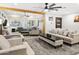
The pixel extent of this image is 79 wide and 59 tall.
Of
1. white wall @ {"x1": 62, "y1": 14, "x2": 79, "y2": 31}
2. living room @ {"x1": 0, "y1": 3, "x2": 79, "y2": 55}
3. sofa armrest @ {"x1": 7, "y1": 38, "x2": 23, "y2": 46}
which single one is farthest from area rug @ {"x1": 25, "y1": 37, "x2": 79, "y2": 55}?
white wall @ {"x1": 62, "y1": 14, "x2": 79, "y2": 31}

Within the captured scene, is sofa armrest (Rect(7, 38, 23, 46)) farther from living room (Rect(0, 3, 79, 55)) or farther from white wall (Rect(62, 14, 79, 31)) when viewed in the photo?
white wall (Rect(62, 14, 79, 31))

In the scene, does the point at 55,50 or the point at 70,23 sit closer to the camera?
the point at 55,50

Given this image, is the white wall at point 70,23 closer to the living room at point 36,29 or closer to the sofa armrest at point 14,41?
the living room at point 36,29

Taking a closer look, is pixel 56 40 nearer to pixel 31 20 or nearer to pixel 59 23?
pixel 31 20

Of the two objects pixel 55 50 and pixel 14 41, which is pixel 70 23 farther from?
pixel 14 41

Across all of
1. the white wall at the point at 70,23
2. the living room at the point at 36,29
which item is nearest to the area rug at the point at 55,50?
the living room at the point at 36,29

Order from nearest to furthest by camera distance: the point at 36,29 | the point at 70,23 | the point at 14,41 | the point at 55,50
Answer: the point at 14,41, the point at 55,50, the point at 36,29, the point at 70,23

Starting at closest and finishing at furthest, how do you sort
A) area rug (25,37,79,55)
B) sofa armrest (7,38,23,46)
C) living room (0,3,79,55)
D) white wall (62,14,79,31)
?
sofa armrest (7,38,23,46)
area rug (25,37,79,55)
living room (0,3,79,55)
white wall (62,14,79,31)

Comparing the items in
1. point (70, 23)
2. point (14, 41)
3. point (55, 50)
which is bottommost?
point (55, 50)

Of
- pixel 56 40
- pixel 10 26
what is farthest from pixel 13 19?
pixel 56 40

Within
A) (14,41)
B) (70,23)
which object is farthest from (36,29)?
(70,23)

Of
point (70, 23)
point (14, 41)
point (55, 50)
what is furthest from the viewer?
point (70, 23)

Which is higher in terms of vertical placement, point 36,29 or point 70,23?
point 70,23

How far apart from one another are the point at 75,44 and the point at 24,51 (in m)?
3.31
